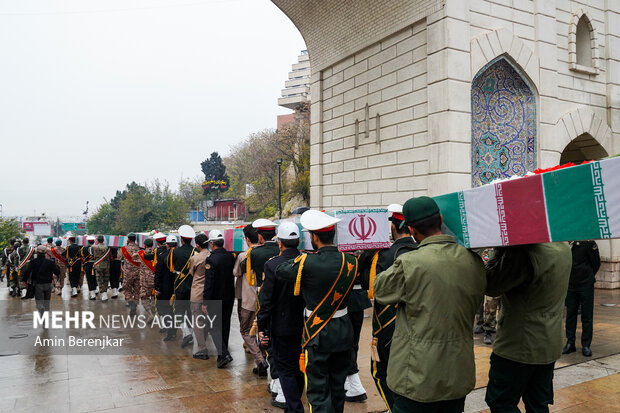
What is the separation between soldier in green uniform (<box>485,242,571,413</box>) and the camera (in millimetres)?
3170

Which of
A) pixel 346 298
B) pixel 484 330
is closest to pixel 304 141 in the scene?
pixel 484 330

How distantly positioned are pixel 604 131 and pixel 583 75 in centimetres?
152

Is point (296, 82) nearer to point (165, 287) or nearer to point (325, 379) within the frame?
point (165, 287)

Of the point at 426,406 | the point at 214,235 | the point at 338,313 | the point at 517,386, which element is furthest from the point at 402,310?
the point at 214,235

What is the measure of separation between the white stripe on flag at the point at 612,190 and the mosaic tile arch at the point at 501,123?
8.55 meters

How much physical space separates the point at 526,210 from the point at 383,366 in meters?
2.16

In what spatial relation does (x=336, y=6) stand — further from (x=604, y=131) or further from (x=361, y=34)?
(x=604, y=131)

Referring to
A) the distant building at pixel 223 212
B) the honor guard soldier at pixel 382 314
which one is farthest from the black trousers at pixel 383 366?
the distant building at pixel 223 212

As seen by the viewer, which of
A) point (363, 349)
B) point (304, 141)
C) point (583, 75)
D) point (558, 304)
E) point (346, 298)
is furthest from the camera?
point (304, 141)

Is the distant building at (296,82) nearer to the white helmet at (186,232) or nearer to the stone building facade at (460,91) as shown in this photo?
the stone building facade at (460,91)

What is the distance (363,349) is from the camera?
743cm

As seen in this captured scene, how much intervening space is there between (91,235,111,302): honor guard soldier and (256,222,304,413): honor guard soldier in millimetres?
9436

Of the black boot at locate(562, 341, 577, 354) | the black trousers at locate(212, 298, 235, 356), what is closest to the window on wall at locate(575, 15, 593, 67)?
the black boot at locate(562, 341, 577, 354)

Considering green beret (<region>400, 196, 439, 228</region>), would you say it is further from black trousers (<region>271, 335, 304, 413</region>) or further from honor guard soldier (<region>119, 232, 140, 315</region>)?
honor guard soldier (<region>119, 232, 140, 315</region>)
